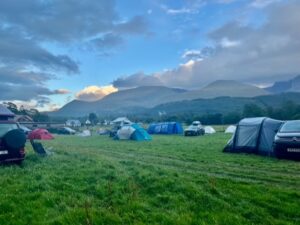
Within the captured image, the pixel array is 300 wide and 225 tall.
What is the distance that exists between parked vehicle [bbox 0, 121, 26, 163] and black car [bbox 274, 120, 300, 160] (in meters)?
13.1

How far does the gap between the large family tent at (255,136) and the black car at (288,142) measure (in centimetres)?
146

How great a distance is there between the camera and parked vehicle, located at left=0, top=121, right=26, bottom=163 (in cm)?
1254

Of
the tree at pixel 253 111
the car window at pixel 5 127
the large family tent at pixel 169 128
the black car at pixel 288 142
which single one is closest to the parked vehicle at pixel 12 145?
the car window at pixel 5 127

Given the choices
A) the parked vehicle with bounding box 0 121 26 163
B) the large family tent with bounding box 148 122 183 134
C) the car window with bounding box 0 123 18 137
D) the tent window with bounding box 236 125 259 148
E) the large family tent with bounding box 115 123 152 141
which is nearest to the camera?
the parked vehicle with bounding box 0 121 26 163

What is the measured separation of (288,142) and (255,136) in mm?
3672

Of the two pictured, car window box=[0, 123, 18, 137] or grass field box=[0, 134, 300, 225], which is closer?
grass field box=[0, 134, 300, 225]

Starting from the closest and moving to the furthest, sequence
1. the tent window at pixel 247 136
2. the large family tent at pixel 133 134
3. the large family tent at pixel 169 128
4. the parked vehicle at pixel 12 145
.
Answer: the parked vehicle at pixel 12 145 < the tent window at pixel 247 136 < the large family tent at pixel 133 134 < the large family tent at pixel 169 128

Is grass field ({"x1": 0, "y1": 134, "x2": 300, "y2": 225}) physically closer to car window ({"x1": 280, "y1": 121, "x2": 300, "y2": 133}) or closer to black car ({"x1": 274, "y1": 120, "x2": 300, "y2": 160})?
black car ({"x1": 274, "y1": 120, "x2": 300, "y2": 160})

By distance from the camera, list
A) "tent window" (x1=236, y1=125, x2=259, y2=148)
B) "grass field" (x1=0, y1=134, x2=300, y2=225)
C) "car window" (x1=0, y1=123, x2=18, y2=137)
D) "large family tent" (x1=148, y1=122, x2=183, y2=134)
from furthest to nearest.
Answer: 1. "large family tent" (x1=148, y1=122, x2=183, y2=134)
2. "tent window" (x1=236, y1=125, x2=259, y2=148)
3. "car window" (x1=0, y1=123, x2=18, y2=137)
4. "grass field" (x1=0, y1=134, x2=300, y2=225)

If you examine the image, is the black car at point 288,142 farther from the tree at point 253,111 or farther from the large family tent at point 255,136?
the tree at point 253,111

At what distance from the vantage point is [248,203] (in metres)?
7.41

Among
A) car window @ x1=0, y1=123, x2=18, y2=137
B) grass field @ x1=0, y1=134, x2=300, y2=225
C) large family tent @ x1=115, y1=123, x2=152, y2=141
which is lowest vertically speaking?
grass field @ x1=0, y1=134, x2=300, y2=225

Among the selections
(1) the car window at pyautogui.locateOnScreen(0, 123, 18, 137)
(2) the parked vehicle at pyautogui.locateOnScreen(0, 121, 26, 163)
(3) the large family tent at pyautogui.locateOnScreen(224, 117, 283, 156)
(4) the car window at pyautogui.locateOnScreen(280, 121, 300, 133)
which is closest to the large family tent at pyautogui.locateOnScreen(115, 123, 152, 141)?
(3) the large family tent at pyautogui.locateOnScreen(224, 117, 283, 156)

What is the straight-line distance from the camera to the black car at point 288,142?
1579cm
